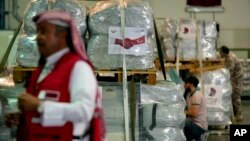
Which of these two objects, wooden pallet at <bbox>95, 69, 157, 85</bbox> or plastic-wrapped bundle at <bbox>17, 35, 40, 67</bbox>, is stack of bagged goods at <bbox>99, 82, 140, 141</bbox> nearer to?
wooden pallet at <bbox>95, 69, 157, 85</bbox>

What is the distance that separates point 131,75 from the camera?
5.65m

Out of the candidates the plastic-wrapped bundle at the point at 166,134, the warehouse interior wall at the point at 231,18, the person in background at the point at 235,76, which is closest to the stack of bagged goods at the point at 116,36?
the plastic-wrapped bundle at the point at 166,134

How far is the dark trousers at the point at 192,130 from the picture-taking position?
7.66 m

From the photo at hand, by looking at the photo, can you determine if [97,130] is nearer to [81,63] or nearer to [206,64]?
[81,63]

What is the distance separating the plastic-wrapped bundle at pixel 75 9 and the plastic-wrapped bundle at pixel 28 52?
0.42 metres

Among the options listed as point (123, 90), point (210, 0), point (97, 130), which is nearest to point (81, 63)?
point (97, 130)

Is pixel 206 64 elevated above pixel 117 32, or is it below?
below

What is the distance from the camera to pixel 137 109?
546 cm

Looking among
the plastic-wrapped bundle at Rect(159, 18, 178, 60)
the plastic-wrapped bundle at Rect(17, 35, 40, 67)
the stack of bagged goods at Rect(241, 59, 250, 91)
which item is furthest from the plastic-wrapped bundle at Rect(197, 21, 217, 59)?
the stack of bagged goods at Rect(241, 59, 250, 91)

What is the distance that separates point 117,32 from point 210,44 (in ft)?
17.9

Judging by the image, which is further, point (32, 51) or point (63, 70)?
point (32, 51)

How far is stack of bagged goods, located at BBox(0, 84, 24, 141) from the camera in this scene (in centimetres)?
516

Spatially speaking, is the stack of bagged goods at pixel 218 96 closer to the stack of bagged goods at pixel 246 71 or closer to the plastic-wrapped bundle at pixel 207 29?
the plastic-wrapped bundle at pixel 207 29

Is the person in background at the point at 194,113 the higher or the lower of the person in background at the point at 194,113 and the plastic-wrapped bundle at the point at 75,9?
the lower
